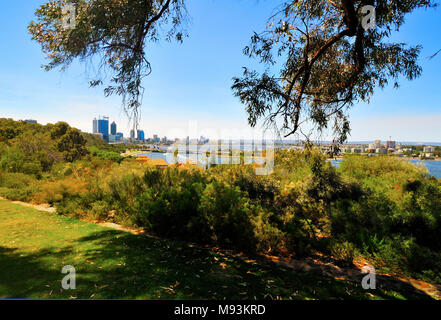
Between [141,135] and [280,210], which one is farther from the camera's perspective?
[280,210]

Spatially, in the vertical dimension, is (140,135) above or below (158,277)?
above

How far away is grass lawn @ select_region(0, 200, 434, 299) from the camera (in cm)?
251

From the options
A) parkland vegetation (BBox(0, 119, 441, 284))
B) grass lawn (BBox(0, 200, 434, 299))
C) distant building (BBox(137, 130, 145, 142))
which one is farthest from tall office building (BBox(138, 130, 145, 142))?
grass lawn (BBox(0, 200, 434, 299))

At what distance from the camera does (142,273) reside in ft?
9.70

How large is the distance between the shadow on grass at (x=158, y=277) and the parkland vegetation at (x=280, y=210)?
67cm

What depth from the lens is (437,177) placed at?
23.5 ft

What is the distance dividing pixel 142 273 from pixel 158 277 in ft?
0.88

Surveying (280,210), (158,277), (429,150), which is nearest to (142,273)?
(158,277)

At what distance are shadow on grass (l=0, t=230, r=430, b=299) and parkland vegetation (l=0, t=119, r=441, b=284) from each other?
0.67m

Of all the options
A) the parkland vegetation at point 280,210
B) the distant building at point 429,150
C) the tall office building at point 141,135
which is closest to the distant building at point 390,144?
the distant building at point 429,150

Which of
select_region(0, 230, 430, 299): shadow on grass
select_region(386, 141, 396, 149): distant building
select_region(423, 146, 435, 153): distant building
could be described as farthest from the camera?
select_region(386, 141, 396, 149): distant building

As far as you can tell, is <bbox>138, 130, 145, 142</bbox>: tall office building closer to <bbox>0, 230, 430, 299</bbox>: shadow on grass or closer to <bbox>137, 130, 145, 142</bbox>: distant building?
<bbox>137, 130, 145, 142</bbox>: distant building

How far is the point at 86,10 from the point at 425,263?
7.78 metres

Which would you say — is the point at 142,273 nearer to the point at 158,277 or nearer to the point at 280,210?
the point at 158,277
